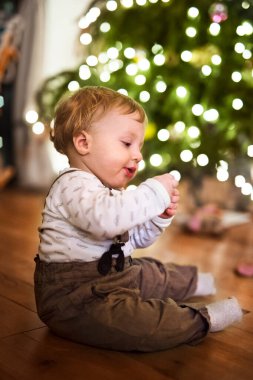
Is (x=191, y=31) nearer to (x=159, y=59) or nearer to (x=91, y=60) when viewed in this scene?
(x=159, y=59)

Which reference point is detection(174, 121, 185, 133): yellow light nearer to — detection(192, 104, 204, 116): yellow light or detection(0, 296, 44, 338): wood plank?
detection(192, 104, 204, 116): yellow light

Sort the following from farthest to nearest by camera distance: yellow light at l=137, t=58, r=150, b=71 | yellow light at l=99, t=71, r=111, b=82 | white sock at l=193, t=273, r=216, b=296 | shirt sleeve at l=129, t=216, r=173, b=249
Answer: yellow light at l=99, t=71, r=111, b=82
yellow light at l=137, t=58, r=150, b=71
white sock at l=193, t=273, r=216, b=296
shirt sleeve at l=129, t=216, r=173, b=249

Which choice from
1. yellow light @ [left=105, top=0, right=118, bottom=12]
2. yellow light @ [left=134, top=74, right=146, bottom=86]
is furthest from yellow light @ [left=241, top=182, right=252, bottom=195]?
yellow light @ [left=105, top=0, right=118, bottom=12]

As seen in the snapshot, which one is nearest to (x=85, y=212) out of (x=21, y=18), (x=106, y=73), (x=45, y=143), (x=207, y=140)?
(x=207, y=140)

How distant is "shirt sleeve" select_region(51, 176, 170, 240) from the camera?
958 mm

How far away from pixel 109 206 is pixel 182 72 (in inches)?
50.7

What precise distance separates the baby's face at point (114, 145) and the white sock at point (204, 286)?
440 millimetres

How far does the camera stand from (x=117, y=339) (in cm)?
95

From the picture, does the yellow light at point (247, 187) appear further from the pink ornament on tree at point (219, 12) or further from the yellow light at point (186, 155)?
the pink ornament on tree at point (219, 12)

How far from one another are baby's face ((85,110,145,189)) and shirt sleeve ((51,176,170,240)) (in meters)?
0.06

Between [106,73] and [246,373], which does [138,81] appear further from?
[246,373]

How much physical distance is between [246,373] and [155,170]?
1387mm


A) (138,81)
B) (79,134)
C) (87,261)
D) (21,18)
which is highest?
(21,18)

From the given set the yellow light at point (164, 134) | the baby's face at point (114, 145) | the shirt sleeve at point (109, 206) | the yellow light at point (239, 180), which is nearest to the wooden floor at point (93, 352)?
the shirt sleeve at point (109, 206)
